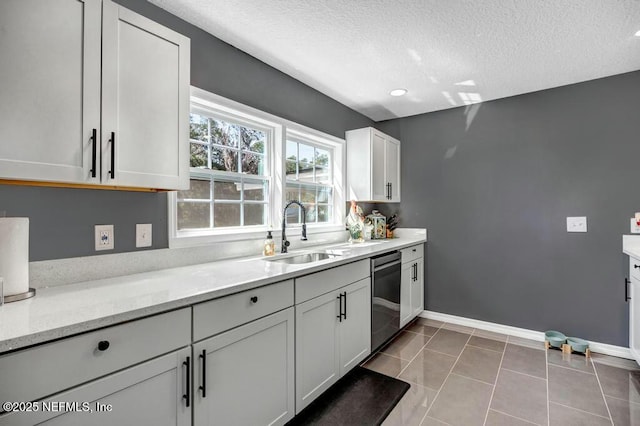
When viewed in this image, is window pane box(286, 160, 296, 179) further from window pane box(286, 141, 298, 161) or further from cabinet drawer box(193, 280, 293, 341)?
cabinet drawer box(193, 280, 293, 341)

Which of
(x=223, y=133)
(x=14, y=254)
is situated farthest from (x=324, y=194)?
(x=14, y=254)

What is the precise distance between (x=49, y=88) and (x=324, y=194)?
2.47 metres

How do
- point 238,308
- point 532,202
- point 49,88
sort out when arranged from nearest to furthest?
point 49,88 → point 238,308 → point 532,202

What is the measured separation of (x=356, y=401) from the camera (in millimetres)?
2014

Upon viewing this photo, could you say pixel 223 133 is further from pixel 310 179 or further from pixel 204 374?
pixel 204 374

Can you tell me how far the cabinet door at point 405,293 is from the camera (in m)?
3.04

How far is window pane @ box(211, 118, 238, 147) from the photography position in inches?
86.7

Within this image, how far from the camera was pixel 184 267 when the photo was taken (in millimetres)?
1844

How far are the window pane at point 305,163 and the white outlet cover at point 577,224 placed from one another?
8.23 ft

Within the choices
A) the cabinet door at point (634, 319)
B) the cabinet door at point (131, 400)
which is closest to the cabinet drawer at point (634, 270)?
the cabinet door at point (634, 319)

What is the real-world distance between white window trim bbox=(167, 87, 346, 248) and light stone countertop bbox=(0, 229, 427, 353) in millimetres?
239

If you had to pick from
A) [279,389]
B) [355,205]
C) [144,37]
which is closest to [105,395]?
[279,389]

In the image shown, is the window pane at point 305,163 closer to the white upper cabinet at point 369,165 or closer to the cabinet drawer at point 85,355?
the white upper cabinet at point 369,165

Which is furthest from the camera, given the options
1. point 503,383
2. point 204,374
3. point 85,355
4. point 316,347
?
point 503,383
